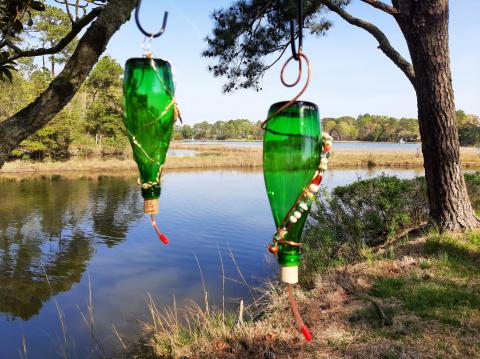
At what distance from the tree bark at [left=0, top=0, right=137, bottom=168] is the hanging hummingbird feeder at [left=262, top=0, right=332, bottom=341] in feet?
3.52

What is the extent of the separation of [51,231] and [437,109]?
9912 millimetres

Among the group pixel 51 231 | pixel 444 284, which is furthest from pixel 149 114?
pixel 51 231

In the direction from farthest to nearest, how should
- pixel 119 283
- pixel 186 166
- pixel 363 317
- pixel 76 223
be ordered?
pixel 186 166, pixel 76 223, pixel 119 283, pixel 363 317

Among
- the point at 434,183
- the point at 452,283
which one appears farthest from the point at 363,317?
the point at 434,183

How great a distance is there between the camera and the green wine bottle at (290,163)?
871mm

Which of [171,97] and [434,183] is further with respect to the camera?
[434,183]

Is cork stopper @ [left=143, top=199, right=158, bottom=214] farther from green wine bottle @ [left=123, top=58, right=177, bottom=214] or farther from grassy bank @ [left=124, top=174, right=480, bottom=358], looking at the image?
grassy bank @ [left=124, top=174, right=480, bottom=358]

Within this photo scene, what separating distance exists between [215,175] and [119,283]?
55.3ft

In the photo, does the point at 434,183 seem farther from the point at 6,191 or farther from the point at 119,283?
the point at 6,191

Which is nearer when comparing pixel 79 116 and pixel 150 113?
pixel 150 113

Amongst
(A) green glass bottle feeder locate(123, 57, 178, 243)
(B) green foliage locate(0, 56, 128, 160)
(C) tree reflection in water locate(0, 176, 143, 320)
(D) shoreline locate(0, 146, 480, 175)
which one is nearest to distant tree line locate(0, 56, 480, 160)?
(B) green foliage locate(0, 56, 128, 160)

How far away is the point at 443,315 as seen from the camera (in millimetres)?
3275

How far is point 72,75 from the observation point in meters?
1.65

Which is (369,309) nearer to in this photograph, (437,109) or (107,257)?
(437,109)
